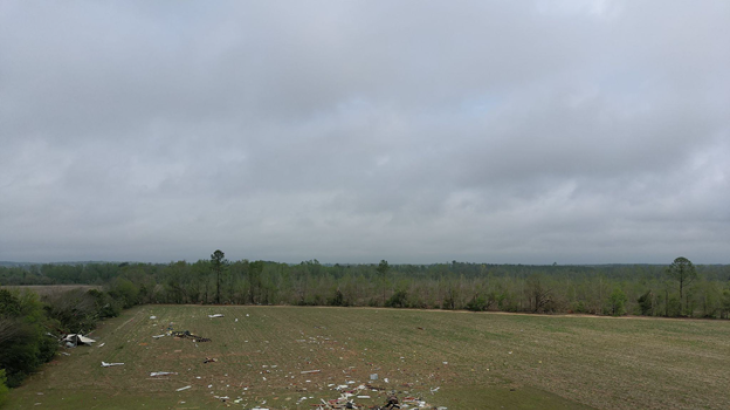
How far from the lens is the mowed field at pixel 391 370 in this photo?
9.78 meters

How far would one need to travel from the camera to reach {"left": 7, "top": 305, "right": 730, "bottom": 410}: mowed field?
32.1ft

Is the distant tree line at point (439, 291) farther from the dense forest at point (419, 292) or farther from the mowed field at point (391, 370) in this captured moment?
the mowed field at point (391, 370)

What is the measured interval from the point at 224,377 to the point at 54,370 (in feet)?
22.9

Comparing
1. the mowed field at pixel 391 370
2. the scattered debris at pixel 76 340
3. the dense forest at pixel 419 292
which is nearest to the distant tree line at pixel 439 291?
the dense forest at pixel 419 292

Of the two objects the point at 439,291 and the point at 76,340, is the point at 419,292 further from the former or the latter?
the point at 76,340

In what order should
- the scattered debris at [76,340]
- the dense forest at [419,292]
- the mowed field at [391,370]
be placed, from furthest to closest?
the dense forest at [419,292] → the scattered debris at [76,340] → the mowed field at [391,370]

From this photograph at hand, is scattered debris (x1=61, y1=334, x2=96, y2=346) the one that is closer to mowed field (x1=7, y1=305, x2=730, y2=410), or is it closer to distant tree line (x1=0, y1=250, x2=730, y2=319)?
mowed field (x1=7, y1=305, x2=730, y2=410)

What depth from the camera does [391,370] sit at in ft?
41.6

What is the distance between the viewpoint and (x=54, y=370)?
43.3 ft

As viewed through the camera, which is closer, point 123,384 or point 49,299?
point 123,384

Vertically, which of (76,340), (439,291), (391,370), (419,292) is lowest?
(419,292)

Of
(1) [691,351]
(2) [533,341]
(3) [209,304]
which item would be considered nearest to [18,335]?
(2) [533,341]

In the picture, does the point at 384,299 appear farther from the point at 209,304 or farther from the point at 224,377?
the point at 224,377

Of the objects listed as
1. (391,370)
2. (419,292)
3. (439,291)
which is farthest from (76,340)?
(439,291)
